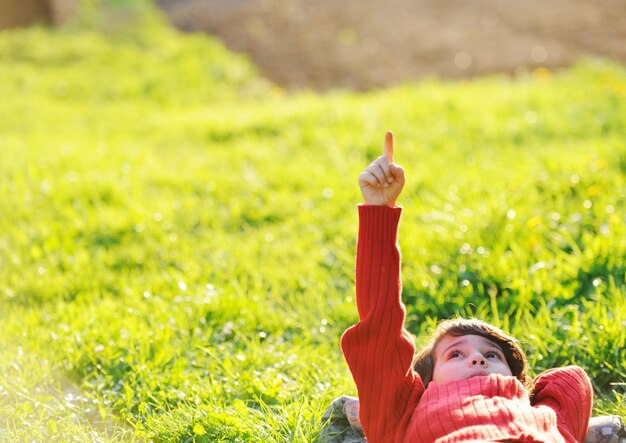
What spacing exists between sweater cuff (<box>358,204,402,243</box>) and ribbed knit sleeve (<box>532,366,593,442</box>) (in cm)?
68

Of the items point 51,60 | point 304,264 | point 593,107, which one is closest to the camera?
point 304,264

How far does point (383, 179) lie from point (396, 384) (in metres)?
0.62

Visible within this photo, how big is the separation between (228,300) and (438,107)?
355cm

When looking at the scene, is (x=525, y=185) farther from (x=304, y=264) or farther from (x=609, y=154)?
(x=304, y=264)

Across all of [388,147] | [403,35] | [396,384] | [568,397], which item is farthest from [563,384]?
[403,35]

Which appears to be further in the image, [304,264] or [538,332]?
[304,264]

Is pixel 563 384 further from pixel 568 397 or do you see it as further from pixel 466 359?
pixel 466 359

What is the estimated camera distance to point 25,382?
2.97 metres

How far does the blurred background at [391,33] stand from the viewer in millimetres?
8469

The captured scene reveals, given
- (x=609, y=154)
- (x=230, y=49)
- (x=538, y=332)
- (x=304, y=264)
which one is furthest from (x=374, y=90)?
(x=538, y=332)

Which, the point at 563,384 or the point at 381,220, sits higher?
the point at 381,220

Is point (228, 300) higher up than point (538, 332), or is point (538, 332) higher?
point (538, 332)

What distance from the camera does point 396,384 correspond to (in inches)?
91.6

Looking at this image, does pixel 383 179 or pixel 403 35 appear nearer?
pixel 383 179
